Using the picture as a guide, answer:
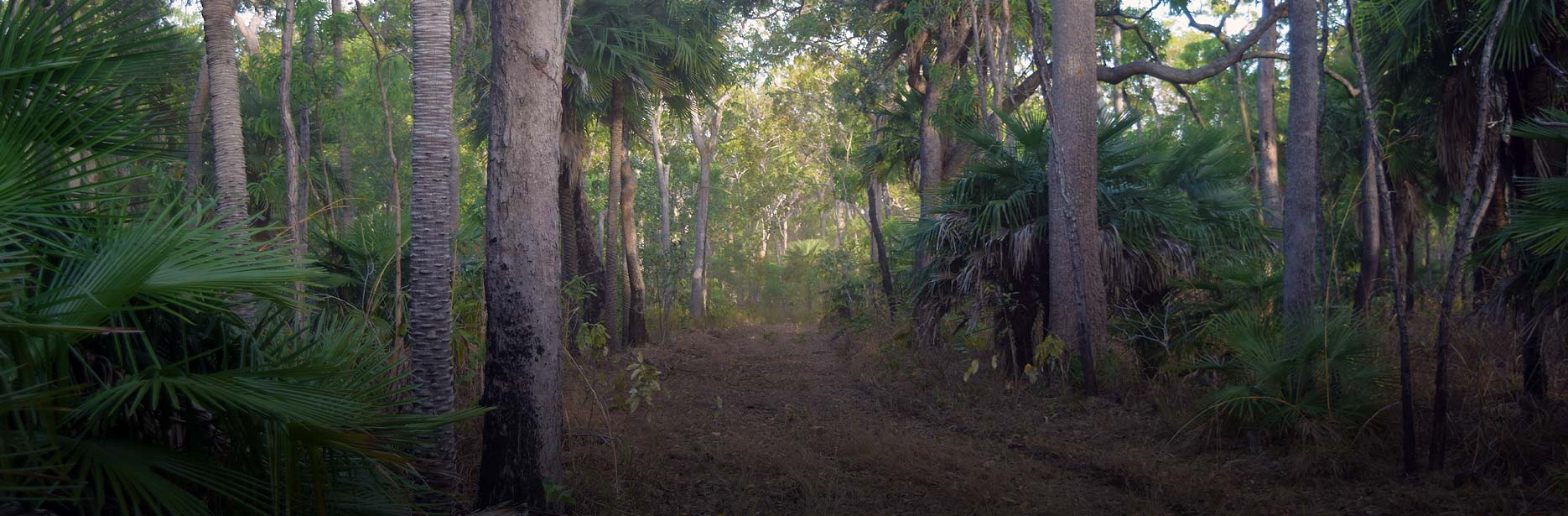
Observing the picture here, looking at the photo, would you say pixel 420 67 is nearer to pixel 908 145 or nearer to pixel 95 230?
pixel 95 230

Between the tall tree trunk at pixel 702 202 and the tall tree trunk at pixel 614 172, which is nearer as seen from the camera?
the tall tree trunk at pixel 614 172

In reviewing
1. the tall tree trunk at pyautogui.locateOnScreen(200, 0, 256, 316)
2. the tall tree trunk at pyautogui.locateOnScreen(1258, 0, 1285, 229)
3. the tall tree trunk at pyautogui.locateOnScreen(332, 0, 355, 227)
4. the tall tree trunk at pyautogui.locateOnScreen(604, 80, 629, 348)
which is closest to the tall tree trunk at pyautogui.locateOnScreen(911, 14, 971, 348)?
the tall tree trunk at pyautogui.locateOnScreen(604, 80, 629, 348)

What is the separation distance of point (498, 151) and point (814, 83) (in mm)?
23805

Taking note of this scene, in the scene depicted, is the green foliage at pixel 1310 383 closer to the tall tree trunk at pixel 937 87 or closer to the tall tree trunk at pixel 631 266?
the tall tree trunk at pixel 937 87

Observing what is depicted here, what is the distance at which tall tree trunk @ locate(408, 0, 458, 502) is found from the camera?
19.0 ft

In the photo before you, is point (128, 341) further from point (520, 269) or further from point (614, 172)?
point (614, 172)

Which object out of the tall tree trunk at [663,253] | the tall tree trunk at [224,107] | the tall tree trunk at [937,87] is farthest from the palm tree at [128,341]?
the tall tree trunk at [663,253]

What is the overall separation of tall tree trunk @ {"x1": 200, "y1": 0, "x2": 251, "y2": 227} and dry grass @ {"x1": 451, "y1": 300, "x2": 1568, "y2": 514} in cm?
270

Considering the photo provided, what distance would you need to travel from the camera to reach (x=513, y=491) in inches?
220

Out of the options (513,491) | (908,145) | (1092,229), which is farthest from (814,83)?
(513,491)

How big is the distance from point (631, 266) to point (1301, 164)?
38.8 feet

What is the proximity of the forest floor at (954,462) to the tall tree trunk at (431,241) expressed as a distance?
3.18 ft

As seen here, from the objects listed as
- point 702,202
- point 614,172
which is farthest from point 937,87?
point 702,202

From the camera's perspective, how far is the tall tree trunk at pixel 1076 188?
377 inches
